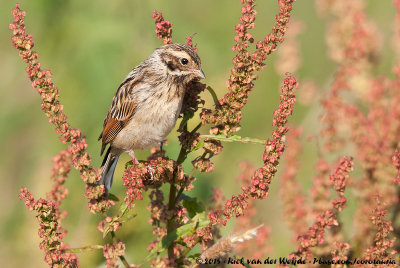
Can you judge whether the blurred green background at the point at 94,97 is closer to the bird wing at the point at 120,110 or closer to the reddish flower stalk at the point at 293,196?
the bird wing at the point at 120,110

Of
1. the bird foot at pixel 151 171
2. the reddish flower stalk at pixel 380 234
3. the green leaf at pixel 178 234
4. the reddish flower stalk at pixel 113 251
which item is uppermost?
the bird foot at pixel 151 171

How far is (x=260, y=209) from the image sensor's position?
5824 mm

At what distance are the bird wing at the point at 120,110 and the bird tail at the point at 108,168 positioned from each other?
191 mm

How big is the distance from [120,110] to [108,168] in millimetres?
472

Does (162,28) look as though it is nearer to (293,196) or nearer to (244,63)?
(244,63)

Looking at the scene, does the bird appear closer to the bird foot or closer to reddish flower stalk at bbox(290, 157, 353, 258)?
the bird foot

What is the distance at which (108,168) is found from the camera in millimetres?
4934

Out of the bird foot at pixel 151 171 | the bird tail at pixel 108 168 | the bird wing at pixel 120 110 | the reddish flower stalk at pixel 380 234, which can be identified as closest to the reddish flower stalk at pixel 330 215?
the reddish flower stalk at pixel 380 234

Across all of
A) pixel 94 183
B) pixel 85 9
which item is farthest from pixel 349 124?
pixel 85 9

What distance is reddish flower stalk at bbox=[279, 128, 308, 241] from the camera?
12.7ft

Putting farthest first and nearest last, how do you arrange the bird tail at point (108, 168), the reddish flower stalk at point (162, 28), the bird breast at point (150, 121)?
the bird tail at point (108, 168) < the bird breast at point (150, 121) < the reddish flower stalk at point (162, 28)

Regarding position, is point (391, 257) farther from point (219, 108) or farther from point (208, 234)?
point (219, 108)

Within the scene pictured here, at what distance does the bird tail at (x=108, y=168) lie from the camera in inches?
187

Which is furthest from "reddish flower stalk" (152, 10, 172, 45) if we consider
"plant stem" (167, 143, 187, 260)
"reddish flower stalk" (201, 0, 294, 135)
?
"plant stem" (167, 143, 187, 260)
